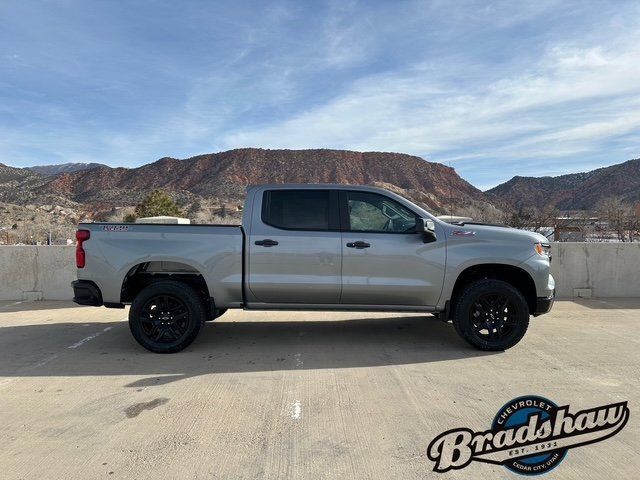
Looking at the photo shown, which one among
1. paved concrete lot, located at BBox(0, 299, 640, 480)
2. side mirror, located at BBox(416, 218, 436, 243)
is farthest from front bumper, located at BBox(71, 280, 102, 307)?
side mirror, located at BBox(416, 218, 436, 243)

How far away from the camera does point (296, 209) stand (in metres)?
5.38

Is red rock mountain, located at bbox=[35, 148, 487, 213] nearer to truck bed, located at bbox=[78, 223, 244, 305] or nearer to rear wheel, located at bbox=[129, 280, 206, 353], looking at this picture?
truck bed, located at bbox=[78, 223, 244, 305]

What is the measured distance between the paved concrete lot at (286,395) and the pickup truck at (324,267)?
1.46ft

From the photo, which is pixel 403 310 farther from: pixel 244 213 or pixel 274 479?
pixel 274 479

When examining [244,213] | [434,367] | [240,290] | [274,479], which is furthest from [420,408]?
[244,213]

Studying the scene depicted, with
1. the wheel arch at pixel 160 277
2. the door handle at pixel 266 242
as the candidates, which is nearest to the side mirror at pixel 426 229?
the door handle at pixel 266 242

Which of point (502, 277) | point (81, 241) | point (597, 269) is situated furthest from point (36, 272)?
point (597, 269)

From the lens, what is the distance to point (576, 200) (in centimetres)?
8244

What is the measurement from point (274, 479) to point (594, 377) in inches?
129

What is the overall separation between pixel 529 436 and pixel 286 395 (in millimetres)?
1887

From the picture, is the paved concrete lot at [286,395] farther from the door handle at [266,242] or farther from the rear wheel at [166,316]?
the door handle at [266,242]

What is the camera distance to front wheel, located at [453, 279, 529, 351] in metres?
5.13

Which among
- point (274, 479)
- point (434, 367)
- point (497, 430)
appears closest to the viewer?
point (274, 479)

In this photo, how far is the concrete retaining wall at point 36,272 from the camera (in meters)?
8.35
